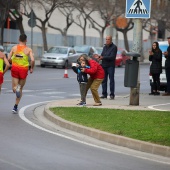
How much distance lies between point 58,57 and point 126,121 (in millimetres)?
33156

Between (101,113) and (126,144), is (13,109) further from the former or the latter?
(126,144)

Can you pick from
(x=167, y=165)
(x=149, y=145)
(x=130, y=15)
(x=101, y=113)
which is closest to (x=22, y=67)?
(x=101, y=113)

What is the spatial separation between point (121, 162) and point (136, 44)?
9036 mm

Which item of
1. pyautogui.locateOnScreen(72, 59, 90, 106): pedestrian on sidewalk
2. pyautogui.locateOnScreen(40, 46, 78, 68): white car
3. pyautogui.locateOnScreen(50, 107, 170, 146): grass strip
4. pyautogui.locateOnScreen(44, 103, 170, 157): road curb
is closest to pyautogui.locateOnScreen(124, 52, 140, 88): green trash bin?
pyautogui.locateOnScreen(72, 59, 90, 106): pedestrian on sidewalk

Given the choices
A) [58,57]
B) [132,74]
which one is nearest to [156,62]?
[132,74]

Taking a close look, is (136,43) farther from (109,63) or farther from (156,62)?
(156,62)

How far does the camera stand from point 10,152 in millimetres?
11164

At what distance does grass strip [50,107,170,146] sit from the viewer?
509 inches

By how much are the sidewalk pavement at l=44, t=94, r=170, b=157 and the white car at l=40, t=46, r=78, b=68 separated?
79.7ft

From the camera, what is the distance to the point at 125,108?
18.5 m

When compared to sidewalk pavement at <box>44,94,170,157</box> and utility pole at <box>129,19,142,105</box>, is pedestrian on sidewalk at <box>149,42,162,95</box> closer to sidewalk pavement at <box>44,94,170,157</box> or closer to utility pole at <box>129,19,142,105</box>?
sidewalk pavement at <box>44,94,170,157</box>

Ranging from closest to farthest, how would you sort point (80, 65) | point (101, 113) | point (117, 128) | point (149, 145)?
point (149, 145)
point (117, 128)
point (101, 113)
point (80, 65)

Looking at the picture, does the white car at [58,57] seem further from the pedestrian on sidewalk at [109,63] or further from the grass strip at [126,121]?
the grass strip at [126,121]

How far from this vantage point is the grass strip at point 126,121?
42.4ft
